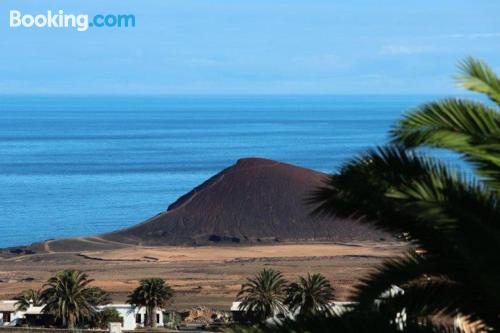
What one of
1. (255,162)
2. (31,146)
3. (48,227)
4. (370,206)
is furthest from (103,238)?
(31,146)

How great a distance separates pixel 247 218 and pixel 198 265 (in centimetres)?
1530

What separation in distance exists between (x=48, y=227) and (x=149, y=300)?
55.7m

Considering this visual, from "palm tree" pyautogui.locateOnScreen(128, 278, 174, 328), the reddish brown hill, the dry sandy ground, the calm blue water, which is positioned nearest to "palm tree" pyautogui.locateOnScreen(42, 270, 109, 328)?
"palm tree" pyautogui.locateOnScreen(128, 278, 174, 328)

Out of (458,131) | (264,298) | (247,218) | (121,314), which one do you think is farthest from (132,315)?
(458,131)

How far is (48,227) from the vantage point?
322 feet

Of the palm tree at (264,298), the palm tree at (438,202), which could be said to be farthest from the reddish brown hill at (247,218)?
the palm tree at (438,202)

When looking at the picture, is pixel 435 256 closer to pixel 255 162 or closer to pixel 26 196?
pixel 255 162

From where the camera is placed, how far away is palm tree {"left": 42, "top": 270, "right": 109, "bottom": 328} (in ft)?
134

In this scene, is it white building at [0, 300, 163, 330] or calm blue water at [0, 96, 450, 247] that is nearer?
white building at [0, 300, 163, 330]

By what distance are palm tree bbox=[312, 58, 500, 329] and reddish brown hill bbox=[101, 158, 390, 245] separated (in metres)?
67.8

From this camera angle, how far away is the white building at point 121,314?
42.7m

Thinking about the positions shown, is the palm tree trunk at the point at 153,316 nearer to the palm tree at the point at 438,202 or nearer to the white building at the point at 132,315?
the white building at the point at 132,315

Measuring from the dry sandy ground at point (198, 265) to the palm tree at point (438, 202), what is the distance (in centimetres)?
3982

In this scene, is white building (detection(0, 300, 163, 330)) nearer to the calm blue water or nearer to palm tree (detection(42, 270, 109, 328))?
palm tree (detection(42, 270, 109, 328))
